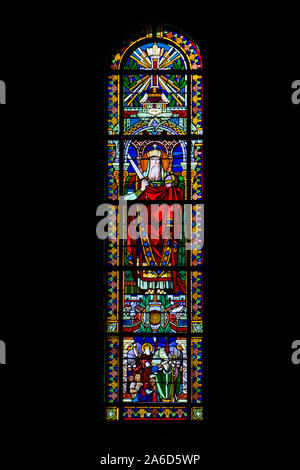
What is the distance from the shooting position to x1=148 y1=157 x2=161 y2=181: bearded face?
5.95 meters

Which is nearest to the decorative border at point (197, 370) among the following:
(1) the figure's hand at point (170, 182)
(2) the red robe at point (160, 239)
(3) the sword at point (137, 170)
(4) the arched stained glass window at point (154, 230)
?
(4) the arched stained glass window at point (154, 230)

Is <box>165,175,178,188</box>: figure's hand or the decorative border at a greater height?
<box>165,175,178,188</box>: figure's hand

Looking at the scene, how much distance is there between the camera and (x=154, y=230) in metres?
5.90

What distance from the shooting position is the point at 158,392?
226 inches

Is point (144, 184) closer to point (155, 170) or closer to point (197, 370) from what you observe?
point (155, 170)

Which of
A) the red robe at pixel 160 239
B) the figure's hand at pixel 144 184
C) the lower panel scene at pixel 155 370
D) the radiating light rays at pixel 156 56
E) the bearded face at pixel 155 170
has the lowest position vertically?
the lower panel scene at pixel 155 370

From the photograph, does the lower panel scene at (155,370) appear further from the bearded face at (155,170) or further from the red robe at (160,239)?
the bearded face at (155,170)

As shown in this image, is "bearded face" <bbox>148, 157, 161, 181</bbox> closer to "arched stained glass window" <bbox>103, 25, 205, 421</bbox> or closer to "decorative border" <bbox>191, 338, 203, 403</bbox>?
"arched stained glass window" <bbox>103, 25, 205, 421</bbox>

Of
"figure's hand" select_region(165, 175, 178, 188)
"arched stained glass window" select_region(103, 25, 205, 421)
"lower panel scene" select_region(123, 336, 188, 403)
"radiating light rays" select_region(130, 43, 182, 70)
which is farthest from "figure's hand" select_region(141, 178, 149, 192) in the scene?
"lower panel scene" select_region(123, 336, 188, 403)

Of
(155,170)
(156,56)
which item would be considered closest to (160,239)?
(155,170)

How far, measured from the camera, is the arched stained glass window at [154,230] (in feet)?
18.9
